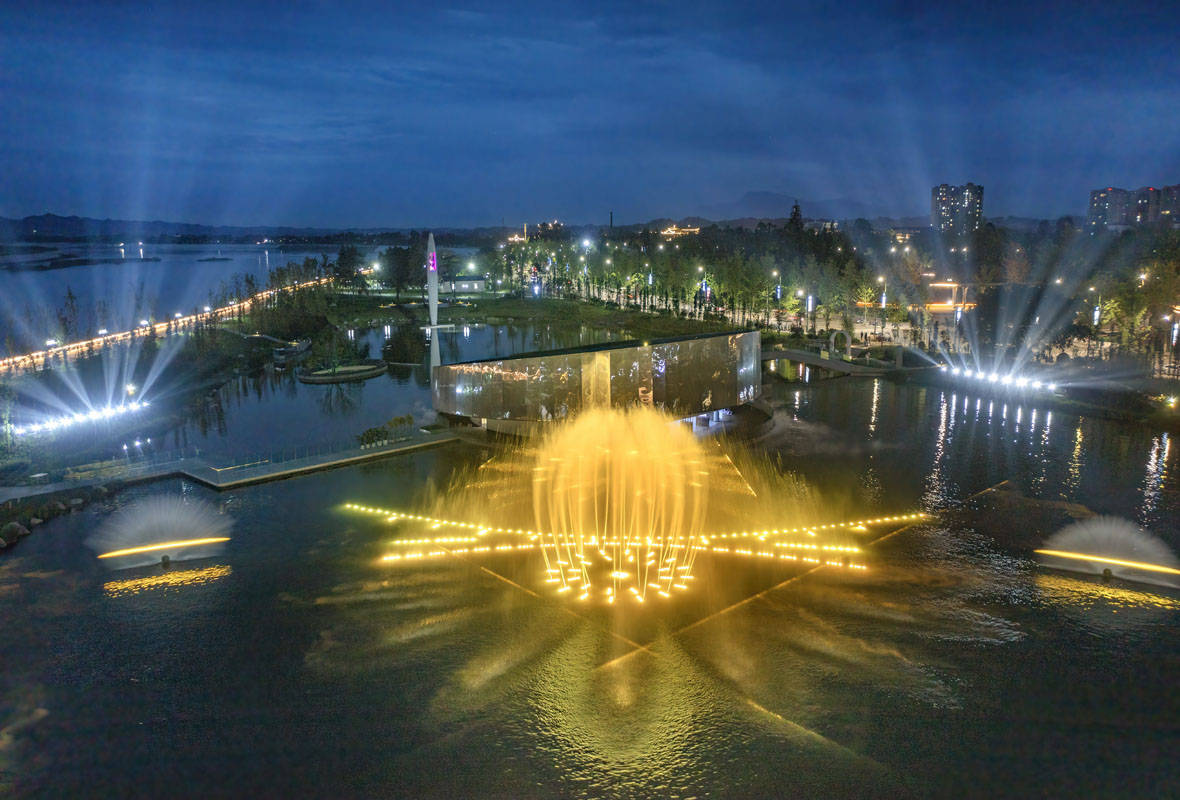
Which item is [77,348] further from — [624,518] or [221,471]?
[624,518]

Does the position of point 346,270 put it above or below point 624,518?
above

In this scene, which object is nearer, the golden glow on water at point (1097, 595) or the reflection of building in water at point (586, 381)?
the golden glow on water at point (1097, 595)

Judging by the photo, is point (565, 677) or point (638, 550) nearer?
point (565, 677)

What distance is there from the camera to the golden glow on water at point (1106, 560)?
617 inches

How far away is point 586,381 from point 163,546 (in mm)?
13942

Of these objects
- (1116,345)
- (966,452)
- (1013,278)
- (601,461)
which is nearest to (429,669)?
(601,461)

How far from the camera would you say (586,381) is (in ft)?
86.3

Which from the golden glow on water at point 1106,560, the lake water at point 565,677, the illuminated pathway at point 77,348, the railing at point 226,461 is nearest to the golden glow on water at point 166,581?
the lake water at point 565,677

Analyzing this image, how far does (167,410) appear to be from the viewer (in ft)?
107

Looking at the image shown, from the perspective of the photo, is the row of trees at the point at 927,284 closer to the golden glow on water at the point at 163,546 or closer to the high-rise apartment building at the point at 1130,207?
the golden glow on water at the point at 163,546

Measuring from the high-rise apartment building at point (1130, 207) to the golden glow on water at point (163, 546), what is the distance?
165 meters

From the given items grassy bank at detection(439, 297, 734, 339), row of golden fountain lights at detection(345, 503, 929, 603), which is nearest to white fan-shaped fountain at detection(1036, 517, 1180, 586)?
row of golden fountain lights at detection(345, 503, 929, 603)

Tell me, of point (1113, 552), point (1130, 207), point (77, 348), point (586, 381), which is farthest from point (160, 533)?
point (1130, 207)

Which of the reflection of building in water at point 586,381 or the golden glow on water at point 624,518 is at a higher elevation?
the reflection of building in water at point 586,381
